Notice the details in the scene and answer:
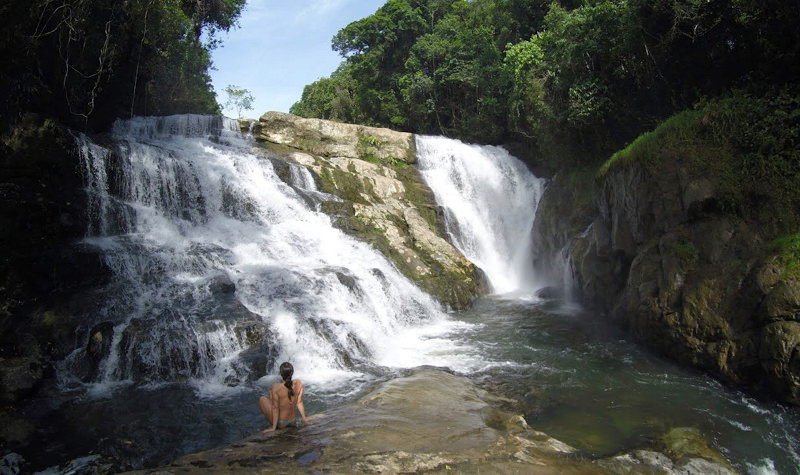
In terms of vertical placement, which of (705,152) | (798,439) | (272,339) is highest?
(705,152)

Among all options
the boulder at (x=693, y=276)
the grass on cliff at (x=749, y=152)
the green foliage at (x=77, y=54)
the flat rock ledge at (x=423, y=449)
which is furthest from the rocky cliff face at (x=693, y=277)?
the green foliage at (x=77, y=54)

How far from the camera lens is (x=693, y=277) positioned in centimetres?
874

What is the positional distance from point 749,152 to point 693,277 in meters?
2.42

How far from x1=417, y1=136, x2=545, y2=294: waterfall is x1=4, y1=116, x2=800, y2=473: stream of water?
2.71 ft

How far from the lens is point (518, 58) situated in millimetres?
19984

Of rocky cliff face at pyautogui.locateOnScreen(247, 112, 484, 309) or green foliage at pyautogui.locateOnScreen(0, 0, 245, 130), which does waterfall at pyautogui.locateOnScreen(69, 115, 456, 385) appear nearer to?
rocky cliff face at pyautogui.locateOnScreen(247, 112, 484, 309)

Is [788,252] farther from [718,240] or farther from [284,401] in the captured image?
[284,401]

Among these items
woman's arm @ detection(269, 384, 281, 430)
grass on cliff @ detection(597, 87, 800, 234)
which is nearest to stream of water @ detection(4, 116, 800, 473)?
woman's arm @ detection(269, 384, 281, 430)

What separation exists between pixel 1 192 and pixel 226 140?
1056cm

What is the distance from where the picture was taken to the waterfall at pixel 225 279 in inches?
345

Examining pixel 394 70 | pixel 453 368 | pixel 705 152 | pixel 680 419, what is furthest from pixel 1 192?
pixel 394 70

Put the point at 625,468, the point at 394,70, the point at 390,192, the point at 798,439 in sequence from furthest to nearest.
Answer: the point at 394,70
the point at 390,192
the point at 798,439
the point at 625,468

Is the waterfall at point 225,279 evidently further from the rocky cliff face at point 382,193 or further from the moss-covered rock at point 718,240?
the moss-covered rock at point 718,240

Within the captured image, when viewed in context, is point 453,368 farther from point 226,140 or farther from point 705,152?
point 226,140
